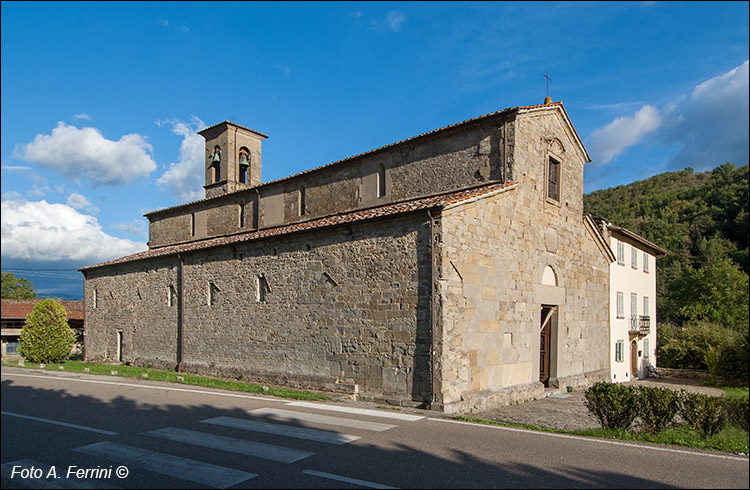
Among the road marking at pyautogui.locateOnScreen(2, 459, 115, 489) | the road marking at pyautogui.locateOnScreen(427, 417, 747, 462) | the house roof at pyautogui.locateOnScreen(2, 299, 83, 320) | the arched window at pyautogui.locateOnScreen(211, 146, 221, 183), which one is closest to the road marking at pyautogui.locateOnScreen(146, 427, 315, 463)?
the road marking at pyautogui.locateOnScreen(2, 459, 115, 489)

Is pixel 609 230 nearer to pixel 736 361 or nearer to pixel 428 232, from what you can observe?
pixel 428 232

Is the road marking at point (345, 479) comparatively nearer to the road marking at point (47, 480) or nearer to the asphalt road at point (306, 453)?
the asphalt road at point (306, 453)

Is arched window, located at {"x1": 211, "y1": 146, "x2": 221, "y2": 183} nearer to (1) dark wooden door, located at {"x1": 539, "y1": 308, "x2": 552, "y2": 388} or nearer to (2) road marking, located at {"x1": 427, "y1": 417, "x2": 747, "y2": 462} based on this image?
(1) dark wooden door, located at {"x1": 539, "y1": 308, "x2": 552, "y2": 388}

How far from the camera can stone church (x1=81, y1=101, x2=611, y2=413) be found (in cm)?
1275

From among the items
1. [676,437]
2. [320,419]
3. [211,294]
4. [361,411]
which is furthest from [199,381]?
[676,437]

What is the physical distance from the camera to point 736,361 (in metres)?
3.87

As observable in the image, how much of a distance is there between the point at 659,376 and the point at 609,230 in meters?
9.67

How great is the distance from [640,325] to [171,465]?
24586 mm

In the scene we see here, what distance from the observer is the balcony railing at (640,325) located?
2481cm

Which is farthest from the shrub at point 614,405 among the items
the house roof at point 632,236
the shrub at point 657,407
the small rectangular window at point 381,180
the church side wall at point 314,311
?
the house roof at point 632,236

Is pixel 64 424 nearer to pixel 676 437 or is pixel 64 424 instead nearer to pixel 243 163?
pixel 676 437

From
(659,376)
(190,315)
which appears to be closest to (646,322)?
(659,376)

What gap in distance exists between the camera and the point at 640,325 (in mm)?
25391

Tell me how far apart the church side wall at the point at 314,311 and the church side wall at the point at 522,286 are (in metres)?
0.82
